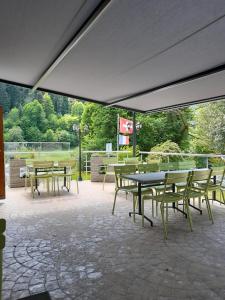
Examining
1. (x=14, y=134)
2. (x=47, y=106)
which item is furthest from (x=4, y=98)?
(x=14, y=134)

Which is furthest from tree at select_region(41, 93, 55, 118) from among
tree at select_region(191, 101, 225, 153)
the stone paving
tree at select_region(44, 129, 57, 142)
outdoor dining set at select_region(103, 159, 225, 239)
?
the stone paving

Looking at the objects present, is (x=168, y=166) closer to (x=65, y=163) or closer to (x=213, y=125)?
(x=65, y=163)

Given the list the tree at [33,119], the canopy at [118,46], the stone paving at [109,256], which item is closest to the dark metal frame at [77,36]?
the canopy at [118,46]

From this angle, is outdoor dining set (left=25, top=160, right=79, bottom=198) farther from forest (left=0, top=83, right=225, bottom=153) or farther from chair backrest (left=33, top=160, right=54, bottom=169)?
forest (left=0, top=83, right=225, bottom=153)

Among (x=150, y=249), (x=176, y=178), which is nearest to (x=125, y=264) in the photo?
(x=150, y=249)

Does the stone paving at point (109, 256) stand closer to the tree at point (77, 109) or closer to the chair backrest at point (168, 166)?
the chair backrest at point (168, 166)

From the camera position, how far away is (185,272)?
262 centimetres

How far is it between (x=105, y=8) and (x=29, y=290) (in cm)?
→ 268

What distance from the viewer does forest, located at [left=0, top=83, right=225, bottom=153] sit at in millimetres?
12812

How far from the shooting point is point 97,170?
830 cm

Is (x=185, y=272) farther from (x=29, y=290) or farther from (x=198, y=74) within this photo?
(x=198, y=74)

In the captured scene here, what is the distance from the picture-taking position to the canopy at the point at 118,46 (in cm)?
257

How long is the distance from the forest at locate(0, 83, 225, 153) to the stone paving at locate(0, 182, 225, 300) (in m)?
5.95

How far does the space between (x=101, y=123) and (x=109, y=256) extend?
15.1m
